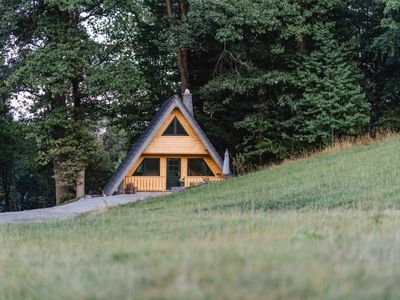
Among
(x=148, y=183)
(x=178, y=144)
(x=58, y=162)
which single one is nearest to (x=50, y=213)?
(x=58, y=162)

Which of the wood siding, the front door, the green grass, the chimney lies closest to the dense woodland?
the chimney

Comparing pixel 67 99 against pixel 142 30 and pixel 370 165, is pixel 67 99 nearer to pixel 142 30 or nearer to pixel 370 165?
pixel 142 30

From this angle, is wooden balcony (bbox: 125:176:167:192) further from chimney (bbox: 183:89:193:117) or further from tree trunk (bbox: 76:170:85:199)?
chimney (bbox: 183:89:193:117)

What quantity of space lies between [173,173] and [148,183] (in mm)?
1467

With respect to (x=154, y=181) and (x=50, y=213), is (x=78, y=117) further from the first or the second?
(x=50, y=213)

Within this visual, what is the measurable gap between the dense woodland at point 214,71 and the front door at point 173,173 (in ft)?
10.5

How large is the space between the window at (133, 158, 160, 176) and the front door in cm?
61

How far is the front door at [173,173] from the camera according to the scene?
2908 cm

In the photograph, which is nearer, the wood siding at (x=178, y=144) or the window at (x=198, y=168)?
the wood siding at (x=178, y=144)

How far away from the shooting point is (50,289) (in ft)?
12.2

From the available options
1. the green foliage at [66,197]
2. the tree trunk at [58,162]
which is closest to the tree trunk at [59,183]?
the tree trunk at [58,162]

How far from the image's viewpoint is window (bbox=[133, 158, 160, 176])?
2872 centimetres

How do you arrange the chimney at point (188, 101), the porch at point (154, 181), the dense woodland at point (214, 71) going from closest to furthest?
the dense woodland at point (214, 71), the chimney at point (188, 101), the porch at point (154, 181)

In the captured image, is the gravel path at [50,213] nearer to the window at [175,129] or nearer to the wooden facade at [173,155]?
the wooden facade at [173,155]
